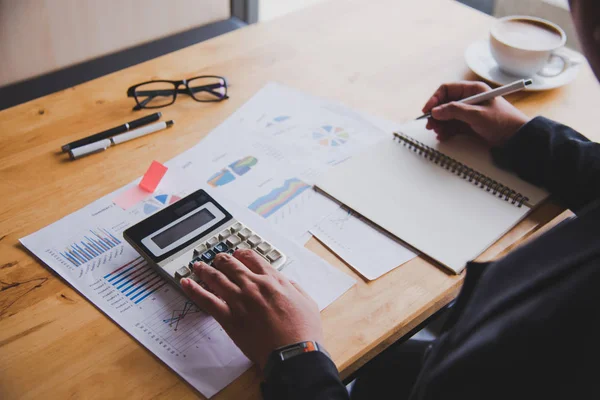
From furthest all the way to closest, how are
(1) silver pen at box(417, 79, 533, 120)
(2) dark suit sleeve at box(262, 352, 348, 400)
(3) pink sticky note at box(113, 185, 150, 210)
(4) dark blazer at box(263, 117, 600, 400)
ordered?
(1) silver pen at box(417, 79, 533, 120) < (3) pink sticky note at box(113, 185, 150, 210) < (2) dark suit sleeve at box(262, 352, 348, 400) < (4) dark blazer at box(263, 117, 600, 400)

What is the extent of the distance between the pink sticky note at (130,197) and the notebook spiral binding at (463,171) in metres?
0.44

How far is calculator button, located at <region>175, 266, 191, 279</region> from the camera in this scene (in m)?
0.74

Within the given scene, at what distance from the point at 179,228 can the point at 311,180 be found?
241mm

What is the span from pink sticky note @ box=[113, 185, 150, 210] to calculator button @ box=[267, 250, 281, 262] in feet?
0.81

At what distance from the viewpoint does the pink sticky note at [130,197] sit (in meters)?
0.88

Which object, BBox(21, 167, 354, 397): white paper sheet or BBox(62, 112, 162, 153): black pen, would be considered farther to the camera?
BBox(62, 112, 162, 153): black pen

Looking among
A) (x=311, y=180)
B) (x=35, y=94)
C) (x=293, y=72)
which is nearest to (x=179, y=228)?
(x=311, y=180)

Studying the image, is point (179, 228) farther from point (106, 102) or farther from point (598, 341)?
point (598, 341)

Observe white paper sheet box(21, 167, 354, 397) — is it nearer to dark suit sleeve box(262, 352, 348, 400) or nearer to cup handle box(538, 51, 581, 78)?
dark suit sleeve box(262, 352, 348, 400)

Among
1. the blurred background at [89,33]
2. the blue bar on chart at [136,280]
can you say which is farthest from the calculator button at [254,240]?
the blurred background at [89,33]

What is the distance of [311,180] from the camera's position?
932 millimetres

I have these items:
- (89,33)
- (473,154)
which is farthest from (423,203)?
(89,33)

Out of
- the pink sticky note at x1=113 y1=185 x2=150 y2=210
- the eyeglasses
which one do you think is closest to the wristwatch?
the pink sticky note at x1=113 y1=185 x2=150 y2=210

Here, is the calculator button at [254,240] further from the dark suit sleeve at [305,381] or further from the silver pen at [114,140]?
the silver pen at [114,140]
